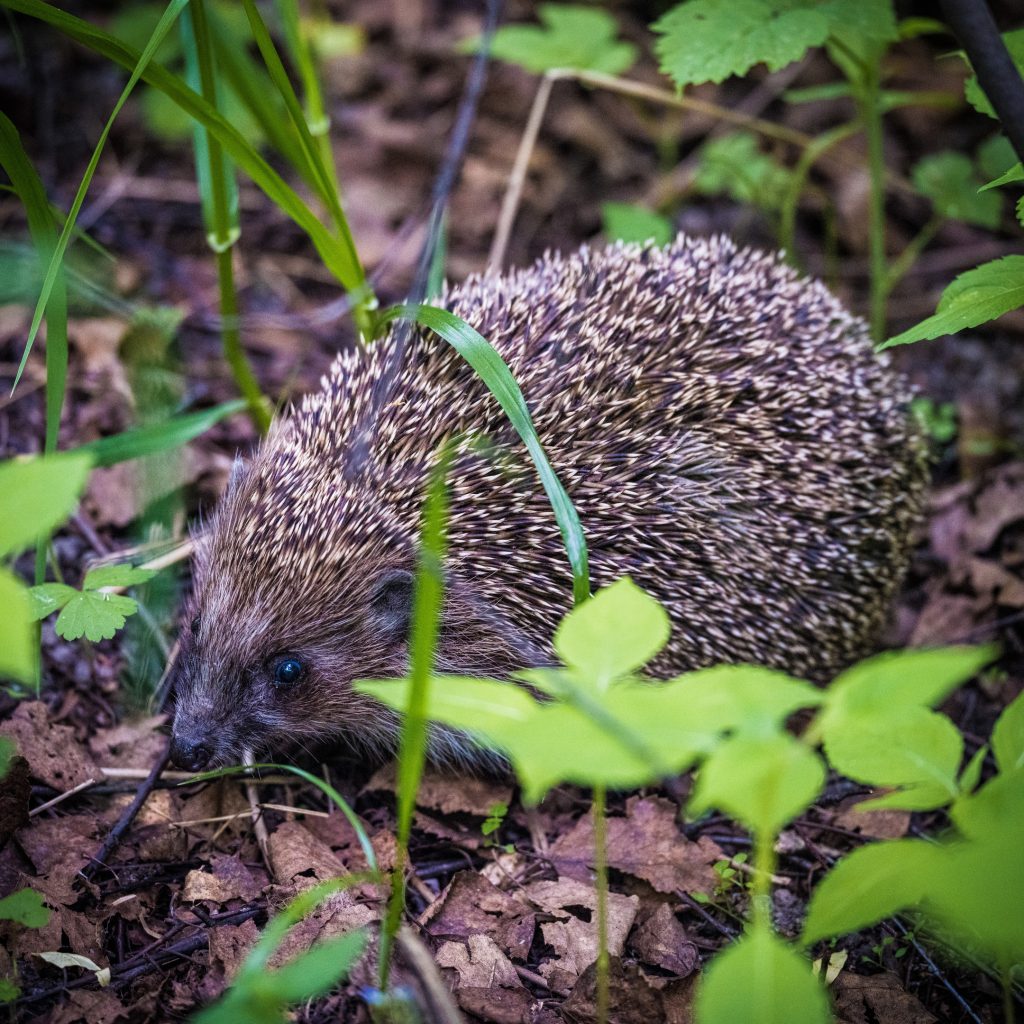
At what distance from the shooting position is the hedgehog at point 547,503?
410cm

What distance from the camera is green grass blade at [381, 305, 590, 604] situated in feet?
11.4

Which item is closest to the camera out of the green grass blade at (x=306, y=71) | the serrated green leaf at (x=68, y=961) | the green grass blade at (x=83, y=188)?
the serrated green leaf at (x=68, y=961)

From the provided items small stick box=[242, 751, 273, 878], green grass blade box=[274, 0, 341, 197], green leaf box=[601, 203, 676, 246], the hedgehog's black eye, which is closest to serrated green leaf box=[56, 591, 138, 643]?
the hedgehog's black eye

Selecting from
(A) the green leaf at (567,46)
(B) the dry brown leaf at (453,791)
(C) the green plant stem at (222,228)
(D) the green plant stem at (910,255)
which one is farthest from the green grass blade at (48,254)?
(D) the green plant stem at (910,255)

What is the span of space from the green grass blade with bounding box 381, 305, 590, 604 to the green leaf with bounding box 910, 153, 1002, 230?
3.57 m

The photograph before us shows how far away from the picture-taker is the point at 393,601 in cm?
425

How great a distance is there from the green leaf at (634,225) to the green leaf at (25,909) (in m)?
4.46

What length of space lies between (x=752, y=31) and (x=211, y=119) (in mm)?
2306

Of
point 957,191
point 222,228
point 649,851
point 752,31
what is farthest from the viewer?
point 957,191

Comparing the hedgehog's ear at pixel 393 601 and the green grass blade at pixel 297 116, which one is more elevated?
the green grass blade at pixel 297 116

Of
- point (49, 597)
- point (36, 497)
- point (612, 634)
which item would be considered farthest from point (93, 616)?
point (612, 634)

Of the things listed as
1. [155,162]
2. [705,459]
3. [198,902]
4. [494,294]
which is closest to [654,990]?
[198,902]

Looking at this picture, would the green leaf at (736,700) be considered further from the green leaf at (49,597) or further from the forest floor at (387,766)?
the green leaf at (49,597)

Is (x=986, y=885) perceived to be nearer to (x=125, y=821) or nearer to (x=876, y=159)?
(x=125, y=821)
